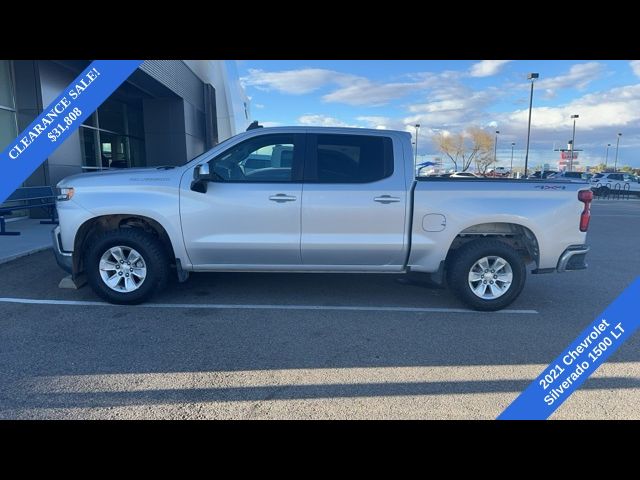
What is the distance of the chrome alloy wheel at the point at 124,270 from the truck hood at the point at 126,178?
0.77 metres

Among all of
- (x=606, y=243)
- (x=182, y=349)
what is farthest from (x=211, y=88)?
(x=182, y=349)

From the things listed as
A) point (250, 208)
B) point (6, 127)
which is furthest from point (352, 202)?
point (6, 127)

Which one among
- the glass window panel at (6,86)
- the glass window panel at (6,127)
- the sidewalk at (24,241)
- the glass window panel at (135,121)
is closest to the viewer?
the sidewalk at (24,241)

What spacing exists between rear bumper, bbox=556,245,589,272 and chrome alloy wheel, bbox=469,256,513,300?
607 millimetres

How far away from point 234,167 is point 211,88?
74.6 ft

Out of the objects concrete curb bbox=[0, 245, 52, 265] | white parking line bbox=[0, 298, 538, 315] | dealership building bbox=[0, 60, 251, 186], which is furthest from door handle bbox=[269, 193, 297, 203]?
dealership building bbox=[0, 60, 251, 186]

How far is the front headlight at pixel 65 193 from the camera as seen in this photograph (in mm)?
4715

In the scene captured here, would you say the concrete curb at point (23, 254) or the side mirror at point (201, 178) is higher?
the side mirror at point (201, 178)

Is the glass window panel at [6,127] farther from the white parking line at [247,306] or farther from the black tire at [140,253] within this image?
the black tire at [140,253]

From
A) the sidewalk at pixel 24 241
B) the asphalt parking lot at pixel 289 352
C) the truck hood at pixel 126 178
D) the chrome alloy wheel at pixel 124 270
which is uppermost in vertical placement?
the truck hood at pixel 126 178

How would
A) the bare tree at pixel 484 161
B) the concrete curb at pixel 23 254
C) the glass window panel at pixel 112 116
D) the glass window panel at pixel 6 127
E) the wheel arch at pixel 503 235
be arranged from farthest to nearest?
the bare tree at pixel 484 161 → the glass window panel at pixel 112 116 → the glass window panel at pixel 6 127 → the concrete curb at pixel 23 254 → the wheel arch at pixel 503 235

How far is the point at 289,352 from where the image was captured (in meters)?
3.80

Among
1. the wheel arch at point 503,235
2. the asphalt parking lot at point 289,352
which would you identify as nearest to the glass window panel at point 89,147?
the asphalt parking lot at point 289,352

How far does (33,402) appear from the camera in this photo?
2.95 meters
